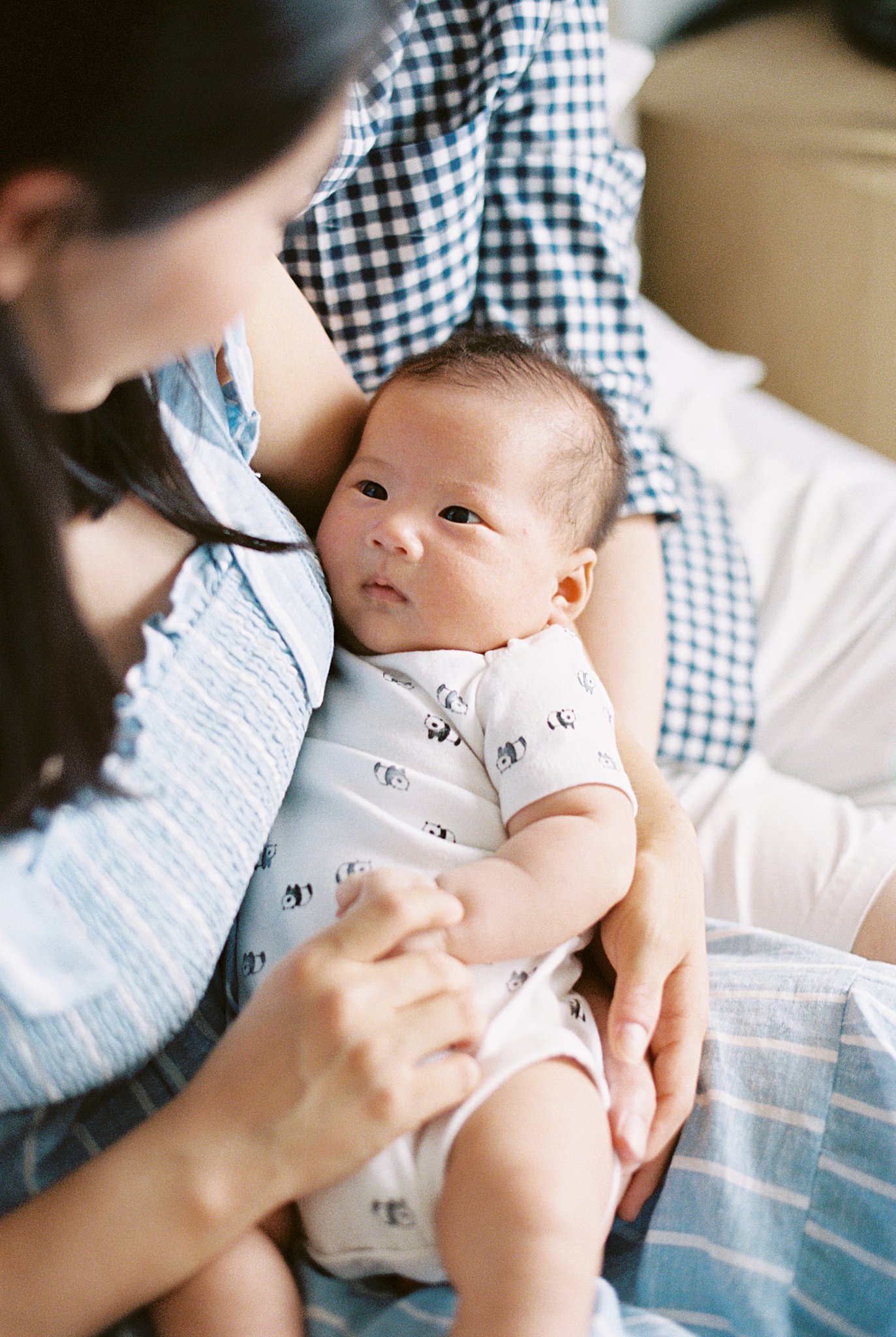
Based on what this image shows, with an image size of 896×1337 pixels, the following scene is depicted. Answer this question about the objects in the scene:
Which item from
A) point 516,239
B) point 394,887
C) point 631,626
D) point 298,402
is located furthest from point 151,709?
point 516,239

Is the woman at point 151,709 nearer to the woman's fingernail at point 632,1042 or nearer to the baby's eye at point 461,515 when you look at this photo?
the woman's fingernail at point 632,1042

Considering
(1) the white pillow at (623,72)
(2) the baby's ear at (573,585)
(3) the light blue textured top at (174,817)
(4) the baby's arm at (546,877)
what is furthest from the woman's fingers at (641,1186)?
(1) the white pillow at (623,72)

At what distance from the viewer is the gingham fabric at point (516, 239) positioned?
1.13 m

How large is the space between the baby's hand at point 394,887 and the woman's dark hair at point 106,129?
185 mm

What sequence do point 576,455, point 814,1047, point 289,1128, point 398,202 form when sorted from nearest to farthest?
point 289,1128 → point 814,1047 → point 576,455 → point 398,202

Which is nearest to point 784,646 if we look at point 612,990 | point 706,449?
point 706,449

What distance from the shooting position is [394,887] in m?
0.67

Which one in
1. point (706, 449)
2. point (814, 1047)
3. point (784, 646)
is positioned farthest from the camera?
point (706, 449)

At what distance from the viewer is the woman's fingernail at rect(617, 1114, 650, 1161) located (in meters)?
0.69

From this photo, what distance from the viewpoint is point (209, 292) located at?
0.57m

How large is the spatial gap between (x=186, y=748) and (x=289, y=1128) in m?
0.23

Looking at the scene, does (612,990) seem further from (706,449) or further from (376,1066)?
(706,449)

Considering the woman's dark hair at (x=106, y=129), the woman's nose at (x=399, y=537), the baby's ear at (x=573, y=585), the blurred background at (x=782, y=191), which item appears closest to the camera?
the woman's dark hair at (x=106, y=129)

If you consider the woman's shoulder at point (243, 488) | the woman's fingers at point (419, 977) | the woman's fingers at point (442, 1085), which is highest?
the woman's shoulder at point (243, 488)
